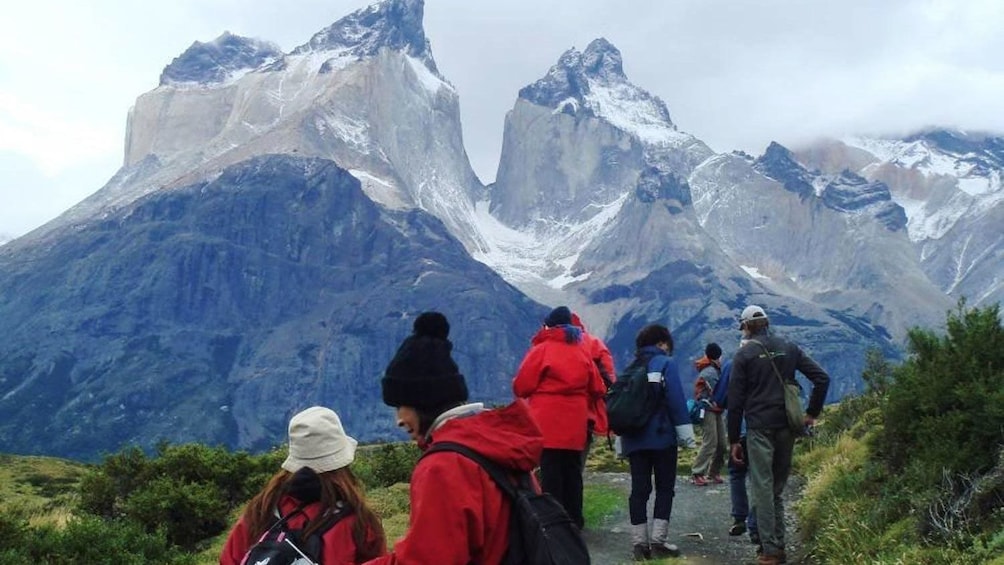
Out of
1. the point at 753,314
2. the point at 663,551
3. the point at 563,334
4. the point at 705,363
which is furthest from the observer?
the point at 705,363

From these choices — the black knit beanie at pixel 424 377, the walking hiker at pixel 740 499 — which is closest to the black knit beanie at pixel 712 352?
the walking hiker at pixel 740 499

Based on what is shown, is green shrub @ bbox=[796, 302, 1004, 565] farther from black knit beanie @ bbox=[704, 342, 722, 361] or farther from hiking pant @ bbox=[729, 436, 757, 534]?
black knit beanie @ bbox=[704, 342, 722, 361]

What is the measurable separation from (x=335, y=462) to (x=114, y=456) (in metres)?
13.4

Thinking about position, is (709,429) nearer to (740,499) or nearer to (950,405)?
(740,499)

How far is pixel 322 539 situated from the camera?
15.6 feet

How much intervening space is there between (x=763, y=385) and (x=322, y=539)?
5.87 m

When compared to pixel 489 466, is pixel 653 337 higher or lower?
lower

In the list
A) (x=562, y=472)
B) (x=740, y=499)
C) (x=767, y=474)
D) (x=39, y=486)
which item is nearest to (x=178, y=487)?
(x=562, y=472)

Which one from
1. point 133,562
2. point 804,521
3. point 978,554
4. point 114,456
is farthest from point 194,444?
point 978,554

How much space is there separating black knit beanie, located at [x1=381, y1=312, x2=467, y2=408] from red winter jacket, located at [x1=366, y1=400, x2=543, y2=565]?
284 millimetres

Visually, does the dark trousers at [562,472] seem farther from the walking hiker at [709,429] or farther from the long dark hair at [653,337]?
the walking hiker at [709,429]

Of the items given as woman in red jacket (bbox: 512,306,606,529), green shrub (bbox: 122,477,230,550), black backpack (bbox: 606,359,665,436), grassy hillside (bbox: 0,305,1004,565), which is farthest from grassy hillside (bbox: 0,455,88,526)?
black backpack (bbox: 606,359,665,436)

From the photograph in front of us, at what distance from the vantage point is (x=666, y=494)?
10016mm

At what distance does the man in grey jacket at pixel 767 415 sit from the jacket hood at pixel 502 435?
568 cm
